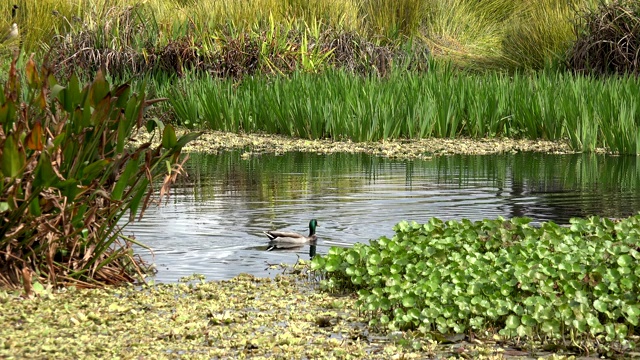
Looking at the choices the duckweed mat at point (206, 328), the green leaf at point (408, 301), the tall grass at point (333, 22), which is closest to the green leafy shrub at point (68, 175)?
the duckweed mat at point (206, 328)

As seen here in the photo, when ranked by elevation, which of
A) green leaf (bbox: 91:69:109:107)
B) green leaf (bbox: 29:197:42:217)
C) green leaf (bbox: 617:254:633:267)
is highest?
green leaf (bbox: 91:69:109:107)

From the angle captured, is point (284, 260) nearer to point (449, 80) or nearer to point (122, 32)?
point (449, 80)

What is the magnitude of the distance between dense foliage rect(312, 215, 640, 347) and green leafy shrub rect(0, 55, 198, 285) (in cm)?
131

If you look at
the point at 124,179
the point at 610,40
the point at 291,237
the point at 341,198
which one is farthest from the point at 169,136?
the point at 610,40

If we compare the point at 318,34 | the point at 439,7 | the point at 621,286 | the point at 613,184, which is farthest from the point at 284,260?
the point at 439,7

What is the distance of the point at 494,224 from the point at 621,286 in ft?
4.47

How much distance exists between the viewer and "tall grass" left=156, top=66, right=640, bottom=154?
50.5 feet

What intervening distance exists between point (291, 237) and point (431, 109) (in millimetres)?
7880

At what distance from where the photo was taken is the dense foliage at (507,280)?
5824 mm

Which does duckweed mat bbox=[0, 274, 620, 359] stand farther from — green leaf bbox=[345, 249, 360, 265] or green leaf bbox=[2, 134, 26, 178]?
green leaf bbox=[2, 134, 26, 178]

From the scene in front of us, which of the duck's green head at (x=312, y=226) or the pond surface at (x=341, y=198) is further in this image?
the duck's green head at (x=312, y=226)

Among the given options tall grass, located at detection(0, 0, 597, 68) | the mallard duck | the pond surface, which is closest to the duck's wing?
the mallard duck

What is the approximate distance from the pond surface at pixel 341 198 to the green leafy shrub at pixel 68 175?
0.66m

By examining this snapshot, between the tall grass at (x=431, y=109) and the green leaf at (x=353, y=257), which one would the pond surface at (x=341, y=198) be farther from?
the tall grass at (x=431, y=109)
